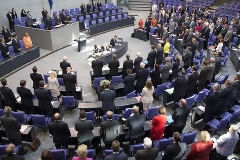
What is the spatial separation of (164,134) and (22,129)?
4300 mm

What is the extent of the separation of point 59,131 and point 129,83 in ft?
13.4

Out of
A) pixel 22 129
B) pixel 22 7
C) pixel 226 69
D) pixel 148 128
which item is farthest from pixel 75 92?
pixel 22 7

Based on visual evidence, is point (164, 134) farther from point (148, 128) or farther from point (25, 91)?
point (25, 91)

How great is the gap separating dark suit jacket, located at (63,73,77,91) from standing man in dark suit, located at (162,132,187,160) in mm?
4966

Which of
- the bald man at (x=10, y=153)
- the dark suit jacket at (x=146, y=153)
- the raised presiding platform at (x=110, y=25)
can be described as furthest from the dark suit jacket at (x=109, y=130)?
the raised presiding platform at (x=110, y=25)

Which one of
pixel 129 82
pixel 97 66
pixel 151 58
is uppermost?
pixel 97 66

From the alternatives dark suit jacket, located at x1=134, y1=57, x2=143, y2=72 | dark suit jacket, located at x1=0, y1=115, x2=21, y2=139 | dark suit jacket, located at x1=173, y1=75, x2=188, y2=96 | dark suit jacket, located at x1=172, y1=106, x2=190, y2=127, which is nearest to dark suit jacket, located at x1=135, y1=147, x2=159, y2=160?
dark suit jacket, located at x1=172, y1=106, x2=190, y2=127

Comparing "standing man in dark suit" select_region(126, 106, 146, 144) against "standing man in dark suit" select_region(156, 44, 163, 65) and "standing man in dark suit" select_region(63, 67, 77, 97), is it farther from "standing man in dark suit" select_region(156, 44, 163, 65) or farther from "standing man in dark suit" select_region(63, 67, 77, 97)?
"standing man in dark suit" select_region(156, 44, 163, 65)

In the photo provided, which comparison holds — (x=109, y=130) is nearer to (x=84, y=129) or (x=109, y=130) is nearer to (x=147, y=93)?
(x=84, y=129)

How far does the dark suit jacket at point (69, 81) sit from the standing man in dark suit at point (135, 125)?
11.5 feet

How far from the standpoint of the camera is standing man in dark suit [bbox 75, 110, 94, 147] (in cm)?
683

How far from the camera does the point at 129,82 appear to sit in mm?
10375

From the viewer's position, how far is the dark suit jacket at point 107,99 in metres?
8.51

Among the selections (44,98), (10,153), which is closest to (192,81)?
(44,98)
